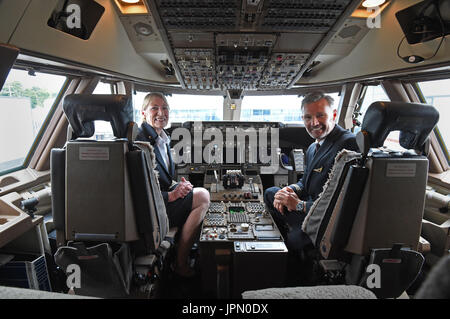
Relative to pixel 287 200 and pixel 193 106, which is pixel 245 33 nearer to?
pixel 287 200

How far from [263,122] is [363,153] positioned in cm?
180

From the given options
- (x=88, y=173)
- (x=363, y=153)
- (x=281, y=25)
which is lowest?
(x=88, y=173)

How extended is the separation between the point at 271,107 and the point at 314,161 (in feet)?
7.41

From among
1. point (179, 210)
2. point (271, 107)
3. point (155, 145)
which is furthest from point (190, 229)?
point (271, 107)

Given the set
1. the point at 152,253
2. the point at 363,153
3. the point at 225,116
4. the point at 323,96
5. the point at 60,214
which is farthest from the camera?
the point at 225,116

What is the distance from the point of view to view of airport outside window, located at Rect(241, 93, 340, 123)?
372 cm

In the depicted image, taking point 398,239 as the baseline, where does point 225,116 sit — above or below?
above

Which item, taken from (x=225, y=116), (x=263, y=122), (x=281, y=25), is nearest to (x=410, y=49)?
(x=281, y=25)

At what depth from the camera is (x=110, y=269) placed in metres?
1.15

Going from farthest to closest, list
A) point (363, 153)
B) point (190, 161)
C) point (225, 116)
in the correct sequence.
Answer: point (225, 116)
point (190, 161)
point (363, 153)

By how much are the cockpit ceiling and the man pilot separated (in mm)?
384

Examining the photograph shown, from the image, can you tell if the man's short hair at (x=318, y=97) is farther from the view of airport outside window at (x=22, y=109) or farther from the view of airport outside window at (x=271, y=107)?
the view of airport outside window at (x=22, y=109)

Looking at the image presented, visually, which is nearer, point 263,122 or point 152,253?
point 152,253

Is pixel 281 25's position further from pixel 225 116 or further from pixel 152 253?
pixel 225 116
